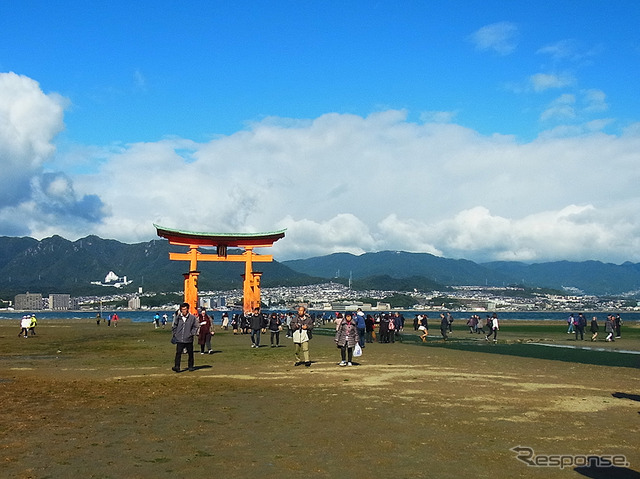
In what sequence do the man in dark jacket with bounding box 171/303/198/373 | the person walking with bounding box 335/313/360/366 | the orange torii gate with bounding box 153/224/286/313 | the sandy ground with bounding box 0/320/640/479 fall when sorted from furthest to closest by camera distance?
the orange torii gate with bounding box 153/224/286/313
the person walking with bounding box 335/313/360/366
the man in dark jacket with bounding box 171/303/198/373
the sandy ground with bounding box 0/320/640/479

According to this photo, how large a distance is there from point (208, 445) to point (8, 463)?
254 centimetres

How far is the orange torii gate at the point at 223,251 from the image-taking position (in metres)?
57.5

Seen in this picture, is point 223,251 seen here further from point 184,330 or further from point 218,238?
point 184,330

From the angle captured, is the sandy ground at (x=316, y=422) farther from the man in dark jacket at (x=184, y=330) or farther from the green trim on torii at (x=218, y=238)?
the green trim on torii at (x=218, y=238)

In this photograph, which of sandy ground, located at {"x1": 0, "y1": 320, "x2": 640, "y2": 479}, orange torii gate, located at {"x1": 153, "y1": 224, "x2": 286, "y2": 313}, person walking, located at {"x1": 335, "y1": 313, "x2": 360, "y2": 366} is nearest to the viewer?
sandy ground, located at {"x1": 0, "y1": 320, "x2": 640, "y2": 479}

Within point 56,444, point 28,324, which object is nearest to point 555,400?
point 56,444

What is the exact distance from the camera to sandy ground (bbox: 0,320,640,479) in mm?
7371

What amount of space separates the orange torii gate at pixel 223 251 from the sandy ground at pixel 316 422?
39.1 meters

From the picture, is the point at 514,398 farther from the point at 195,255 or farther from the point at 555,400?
the point at 195,255

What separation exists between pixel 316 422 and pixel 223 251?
5165cm

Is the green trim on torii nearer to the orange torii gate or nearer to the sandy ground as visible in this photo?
the orange torii gate

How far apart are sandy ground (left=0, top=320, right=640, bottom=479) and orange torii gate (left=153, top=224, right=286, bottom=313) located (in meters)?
39.1

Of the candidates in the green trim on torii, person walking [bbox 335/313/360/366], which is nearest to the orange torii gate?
the green trim on torii

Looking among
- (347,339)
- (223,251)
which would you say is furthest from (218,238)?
(347,339)
